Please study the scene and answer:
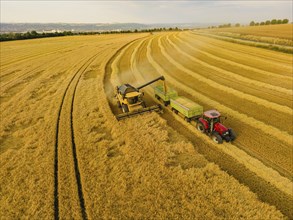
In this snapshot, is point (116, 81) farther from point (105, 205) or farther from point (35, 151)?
point (105, 205)

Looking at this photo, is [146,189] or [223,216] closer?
[223,216]

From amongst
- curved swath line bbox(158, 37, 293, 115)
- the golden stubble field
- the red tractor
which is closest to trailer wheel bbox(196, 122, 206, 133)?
the red tractor

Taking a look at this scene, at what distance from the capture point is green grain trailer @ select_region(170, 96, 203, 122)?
13.8 m

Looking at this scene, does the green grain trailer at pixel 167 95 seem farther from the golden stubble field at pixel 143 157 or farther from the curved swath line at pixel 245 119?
the curved swath line at pixel 245 119

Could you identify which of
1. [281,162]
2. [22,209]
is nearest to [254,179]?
[281,162]

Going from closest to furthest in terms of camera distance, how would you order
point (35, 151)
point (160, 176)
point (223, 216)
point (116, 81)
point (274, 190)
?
1. point (223, 216)
2. point (274, 190)
3. point (160, 176)
4. point (35, 151)
5. point (116, 81)

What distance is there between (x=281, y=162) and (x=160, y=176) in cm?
575

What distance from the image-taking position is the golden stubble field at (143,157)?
→ 863cm

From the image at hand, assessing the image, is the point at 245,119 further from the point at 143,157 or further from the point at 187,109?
the point at 143,157

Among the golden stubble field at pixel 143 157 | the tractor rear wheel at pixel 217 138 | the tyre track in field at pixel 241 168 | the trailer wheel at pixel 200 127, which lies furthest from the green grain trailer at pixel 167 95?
the tractor rear wheel at pixel 217 138

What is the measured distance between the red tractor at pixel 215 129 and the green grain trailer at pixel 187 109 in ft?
3.83

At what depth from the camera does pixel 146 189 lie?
9.32 m

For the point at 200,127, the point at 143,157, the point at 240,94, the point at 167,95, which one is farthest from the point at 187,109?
the point at 240,94

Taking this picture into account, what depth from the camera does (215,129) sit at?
40.8 feet
